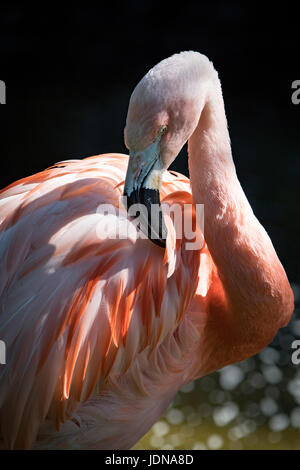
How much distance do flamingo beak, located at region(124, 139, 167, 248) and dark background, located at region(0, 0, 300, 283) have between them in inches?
70.5

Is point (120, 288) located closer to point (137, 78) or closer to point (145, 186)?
point (145, 186)

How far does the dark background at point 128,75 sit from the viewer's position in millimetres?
3387

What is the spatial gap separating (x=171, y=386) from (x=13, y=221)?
719 mm

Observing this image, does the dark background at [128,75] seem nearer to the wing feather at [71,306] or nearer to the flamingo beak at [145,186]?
the wing feather at [71,306]

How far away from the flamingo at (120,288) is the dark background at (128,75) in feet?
4.82

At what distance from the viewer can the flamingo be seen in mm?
1592

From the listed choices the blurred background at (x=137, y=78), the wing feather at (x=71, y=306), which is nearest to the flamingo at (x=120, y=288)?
the wing feather at (x=71, y=306)

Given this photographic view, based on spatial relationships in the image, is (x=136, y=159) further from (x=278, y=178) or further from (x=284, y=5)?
(x=284, y=5)

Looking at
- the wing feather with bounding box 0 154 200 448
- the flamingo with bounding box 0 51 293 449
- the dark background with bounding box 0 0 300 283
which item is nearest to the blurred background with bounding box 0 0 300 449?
the dark background with bounding box 0 0 300 283

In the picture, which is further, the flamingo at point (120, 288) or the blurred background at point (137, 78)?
the blurred background at point (137, 78)

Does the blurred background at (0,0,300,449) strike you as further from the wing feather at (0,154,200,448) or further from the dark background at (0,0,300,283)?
the wing feather at (0,154,200,448)

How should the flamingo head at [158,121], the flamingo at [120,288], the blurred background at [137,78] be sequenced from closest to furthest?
the flamingo head at [158,121] → the flamingo at [120,288] → the blurred background at [137,78]

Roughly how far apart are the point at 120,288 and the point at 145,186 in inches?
13.0

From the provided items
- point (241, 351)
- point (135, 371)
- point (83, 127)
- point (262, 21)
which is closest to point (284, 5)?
point (262, 21)
